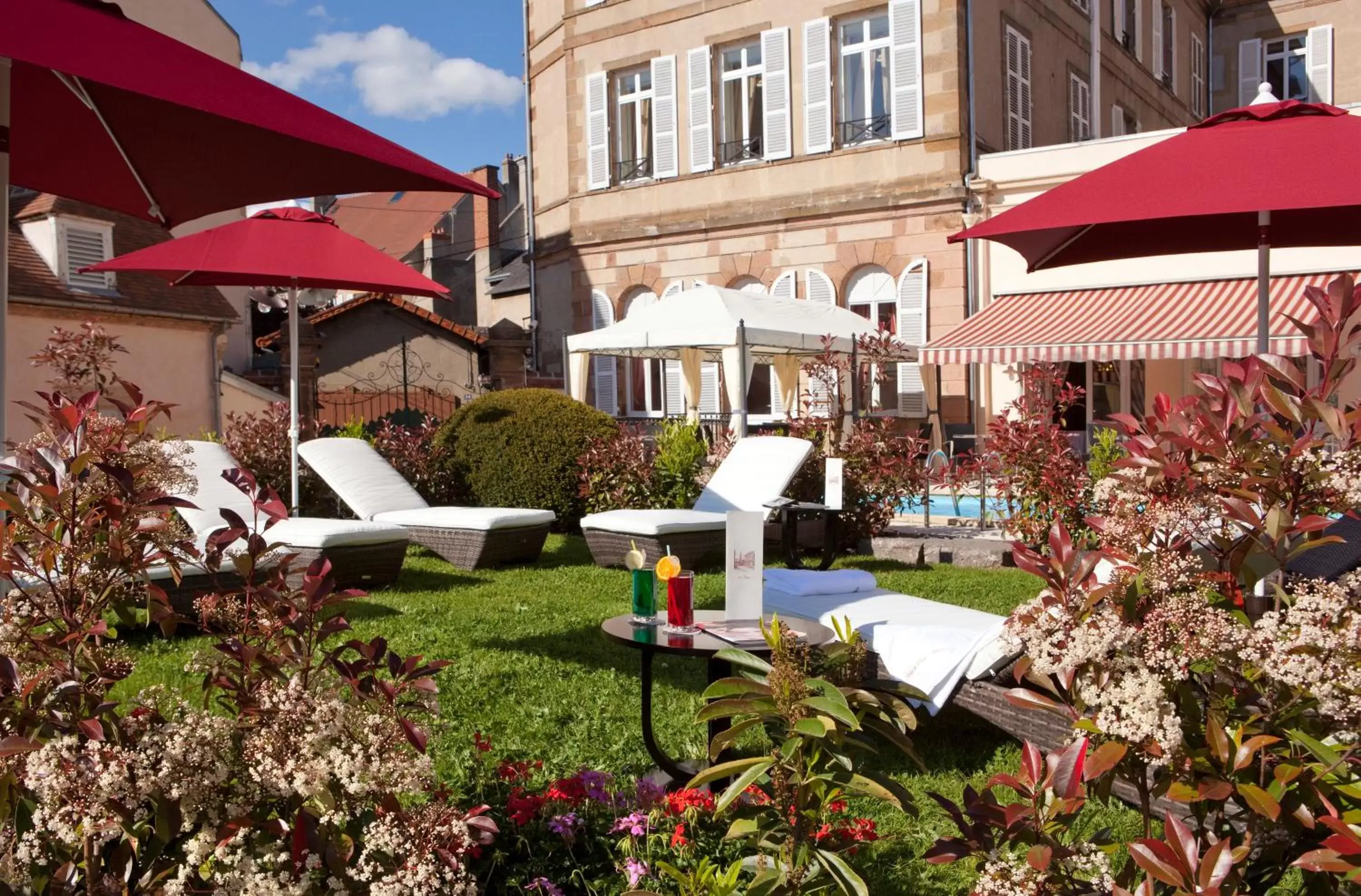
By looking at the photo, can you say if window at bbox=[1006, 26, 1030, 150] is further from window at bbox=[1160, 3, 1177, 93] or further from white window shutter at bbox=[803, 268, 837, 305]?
window at bbox=[1160, 3, 1177, 93]

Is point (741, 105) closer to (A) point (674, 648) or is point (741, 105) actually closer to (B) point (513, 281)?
(B) point (513, 281)

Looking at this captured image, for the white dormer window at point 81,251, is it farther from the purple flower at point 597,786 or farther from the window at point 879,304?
the purple flower at point 597,786

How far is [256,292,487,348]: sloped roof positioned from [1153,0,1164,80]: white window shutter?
1479 cm

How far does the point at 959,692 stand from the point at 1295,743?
2.24m

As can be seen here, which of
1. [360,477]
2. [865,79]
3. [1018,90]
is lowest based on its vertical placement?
[360,477]

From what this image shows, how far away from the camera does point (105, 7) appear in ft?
9.52

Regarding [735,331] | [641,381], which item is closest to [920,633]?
[735,331]

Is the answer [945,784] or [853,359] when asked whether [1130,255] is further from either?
[853,359]

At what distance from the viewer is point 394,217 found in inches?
1688

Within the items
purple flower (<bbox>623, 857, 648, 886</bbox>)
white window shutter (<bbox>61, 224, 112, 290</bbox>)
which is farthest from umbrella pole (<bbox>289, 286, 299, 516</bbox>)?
white window shutter (<bbox>61, 224, 112, 290</bbox>)

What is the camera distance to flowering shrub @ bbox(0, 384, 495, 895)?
2.03m

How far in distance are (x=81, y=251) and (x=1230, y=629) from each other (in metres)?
18.6

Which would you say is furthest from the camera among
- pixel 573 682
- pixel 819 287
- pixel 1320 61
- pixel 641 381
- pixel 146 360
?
pixel 1320 61

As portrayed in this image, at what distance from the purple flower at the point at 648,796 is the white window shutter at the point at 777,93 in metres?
17.0
